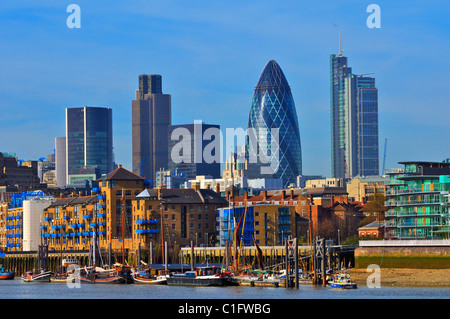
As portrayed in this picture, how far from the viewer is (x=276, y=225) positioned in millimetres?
171750

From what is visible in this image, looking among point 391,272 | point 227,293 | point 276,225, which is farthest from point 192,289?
point 276,225

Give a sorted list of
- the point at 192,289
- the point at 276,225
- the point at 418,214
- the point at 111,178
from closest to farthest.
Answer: the point at 192,289 → the point at 418,214 → the point at 276,225 → the point at 111,178

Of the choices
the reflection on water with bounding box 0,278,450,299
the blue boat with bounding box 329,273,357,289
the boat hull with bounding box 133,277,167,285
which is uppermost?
the blue boat with bounding box 329,273,357,289

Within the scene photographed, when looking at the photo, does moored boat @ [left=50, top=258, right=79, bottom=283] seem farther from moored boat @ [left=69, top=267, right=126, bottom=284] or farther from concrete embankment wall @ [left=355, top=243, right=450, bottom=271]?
concrete embankment wall @ [left=355, top=243, right=450, bottom=271]

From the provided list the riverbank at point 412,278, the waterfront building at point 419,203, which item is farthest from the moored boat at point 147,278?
the waterfront building at point 419,203

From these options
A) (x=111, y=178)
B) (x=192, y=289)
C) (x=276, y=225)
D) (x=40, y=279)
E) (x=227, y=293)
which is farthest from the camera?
(x=111, y=178)

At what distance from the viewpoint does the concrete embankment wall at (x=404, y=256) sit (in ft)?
388

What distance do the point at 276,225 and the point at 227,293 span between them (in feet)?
220

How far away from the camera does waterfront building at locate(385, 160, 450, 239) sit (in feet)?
432

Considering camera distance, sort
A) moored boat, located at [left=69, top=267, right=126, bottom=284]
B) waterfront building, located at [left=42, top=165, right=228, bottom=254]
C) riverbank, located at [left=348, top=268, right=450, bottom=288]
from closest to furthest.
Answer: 1. riverbank, located at [left=348, top=268, right=450, bottom=288]
2. moored boat, located at [left=69, top=267, right=126, bottom=284]
3. waterfront building, located at [left=42, top=165, right=228, bottom=254]

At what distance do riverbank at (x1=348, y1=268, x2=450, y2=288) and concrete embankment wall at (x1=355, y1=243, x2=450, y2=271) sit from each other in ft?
3.42

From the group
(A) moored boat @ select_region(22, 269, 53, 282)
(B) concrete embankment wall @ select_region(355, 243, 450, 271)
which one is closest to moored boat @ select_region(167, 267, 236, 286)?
(B) concrete embankment wall @ select_region(355, 243, 450, 271)
